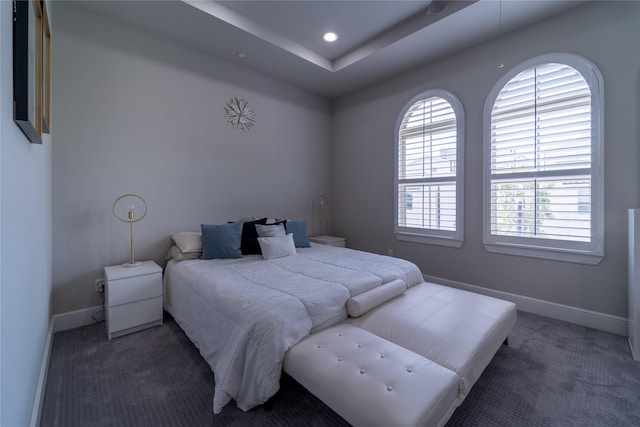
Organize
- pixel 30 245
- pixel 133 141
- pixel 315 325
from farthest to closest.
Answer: pixel 133 141 < pixel 315 325 < pixel 30 245

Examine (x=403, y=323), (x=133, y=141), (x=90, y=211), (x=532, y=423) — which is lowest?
(x=532, y=423)

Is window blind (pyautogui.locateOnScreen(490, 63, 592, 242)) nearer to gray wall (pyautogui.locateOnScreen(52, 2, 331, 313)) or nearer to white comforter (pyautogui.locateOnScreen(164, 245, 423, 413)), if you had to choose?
white comforter (pyautogui.locateOnScreen(164, 245, 423, 413))

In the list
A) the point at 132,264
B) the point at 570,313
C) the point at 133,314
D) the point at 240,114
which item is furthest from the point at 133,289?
the point at 570,313

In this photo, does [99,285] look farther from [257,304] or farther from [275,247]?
[257,304]

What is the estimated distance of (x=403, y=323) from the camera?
6.01 feet

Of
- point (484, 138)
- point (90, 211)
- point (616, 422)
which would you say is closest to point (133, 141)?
point (90, 211)

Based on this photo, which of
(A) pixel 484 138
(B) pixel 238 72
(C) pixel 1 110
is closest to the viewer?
(C) pixel 1 110

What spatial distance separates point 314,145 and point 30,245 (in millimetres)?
3775

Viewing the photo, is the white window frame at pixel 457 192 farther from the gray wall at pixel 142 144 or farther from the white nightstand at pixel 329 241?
the gray wall at pixel 142 144

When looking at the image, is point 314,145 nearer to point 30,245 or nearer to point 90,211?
point 90,211

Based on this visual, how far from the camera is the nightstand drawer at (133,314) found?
7.68 feet

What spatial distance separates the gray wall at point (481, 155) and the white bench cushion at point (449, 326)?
113cm

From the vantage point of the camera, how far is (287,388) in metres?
1.76

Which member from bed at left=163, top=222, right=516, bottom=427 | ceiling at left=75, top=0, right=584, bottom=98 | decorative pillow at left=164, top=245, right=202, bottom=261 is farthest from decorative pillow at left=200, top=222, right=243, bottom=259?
ceiling at left=75, top=0, right=584, bottom=98
